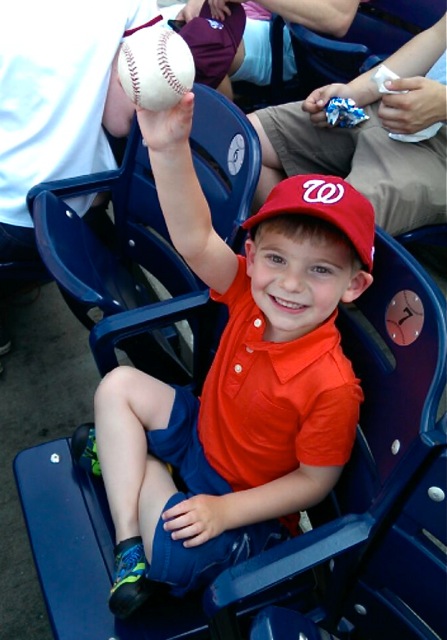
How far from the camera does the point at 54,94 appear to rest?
1.63m

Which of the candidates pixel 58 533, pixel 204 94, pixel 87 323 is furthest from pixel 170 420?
pixel 204 94

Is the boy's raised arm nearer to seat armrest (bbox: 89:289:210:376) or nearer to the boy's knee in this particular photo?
seat armrest (bbox: 89:289:210:376)

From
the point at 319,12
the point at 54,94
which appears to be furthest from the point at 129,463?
the point at 319,12

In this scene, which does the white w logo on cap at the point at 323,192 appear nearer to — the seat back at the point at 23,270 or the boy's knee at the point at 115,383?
the boy's knee at the point at 115,383

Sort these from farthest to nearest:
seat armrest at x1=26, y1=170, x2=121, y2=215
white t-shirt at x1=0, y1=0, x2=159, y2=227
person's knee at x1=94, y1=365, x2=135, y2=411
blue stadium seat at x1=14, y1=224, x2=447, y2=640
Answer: seat armrest at x1=26, y1=170, x2=121, y2=215 < white t-shirt at x1=0, y1=0, x2=159, y2=227 < person's knee at x1=94, y1=365, x2=135, y2=411 < blue stadium seat at x1=14, y1=224, x2=447, y2=640

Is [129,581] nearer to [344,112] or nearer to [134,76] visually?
[134,76]

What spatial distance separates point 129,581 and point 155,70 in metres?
0.86

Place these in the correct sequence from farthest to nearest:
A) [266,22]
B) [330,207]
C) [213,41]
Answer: [266,22] → [213,41] → [330,207]

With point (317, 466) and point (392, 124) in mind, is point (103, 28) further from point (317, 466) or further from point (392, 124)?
point (317, 466)

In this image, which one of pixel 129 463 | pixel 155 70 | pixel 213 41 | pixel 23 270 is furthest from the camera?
pixel 213 41

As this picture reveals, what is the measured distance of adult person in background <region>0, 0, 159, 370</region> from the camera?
5.12ft

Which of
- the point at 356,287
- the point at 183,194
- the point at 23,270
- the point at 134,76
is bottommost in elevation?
the point at 23,270

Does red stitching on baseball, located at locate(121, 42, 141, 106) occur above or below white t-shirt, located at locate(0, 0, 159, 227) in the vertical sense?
above

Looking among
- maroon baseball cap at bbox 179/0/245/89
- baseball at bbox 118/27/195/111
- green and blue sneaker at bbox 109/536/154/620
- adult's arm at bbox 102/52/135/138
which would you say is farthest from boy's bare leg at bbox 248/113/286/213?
green and blue sneaker at bbox 109/536/154/620
